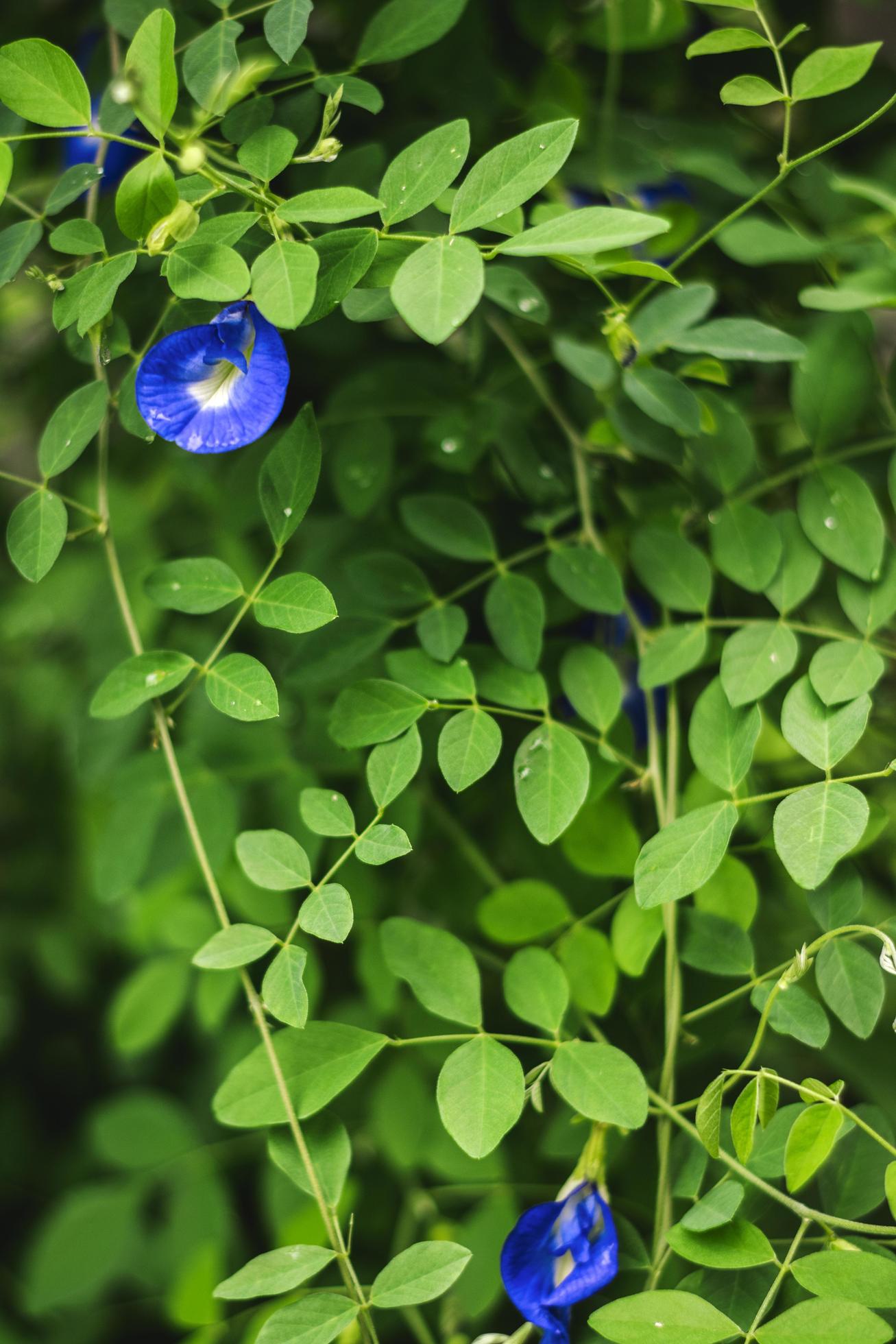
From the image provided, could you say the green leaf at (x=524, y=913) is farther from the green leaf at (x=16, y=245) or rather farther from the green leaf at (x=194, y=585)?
the green leaf at (x=16, y=245)

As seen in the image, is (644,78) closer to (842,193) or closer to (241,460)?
(842,193)

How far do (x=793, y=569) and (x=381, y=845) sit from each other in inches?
11.8

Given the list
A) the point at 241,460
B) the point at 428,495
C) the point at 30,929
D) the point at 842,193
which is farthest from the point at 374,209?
the point at 30,929

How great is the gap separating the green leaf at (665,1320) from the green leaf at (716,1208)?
3 centimetres

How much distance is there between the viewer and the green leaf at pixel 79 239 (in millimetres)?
524

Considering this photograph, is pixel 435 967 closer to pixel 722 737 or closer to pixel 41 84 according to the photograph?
pixel 722 737

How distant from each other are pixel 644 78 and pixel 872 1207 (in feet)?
2.69

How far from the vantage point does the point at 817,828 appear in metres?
0.48

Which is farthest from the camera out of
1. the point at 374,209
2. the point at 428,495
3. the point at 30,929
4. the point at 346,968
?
the point at 30,929

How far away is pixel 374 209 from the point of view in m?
0.48

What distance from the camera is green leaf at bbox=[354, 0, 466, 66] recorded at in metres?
0.62

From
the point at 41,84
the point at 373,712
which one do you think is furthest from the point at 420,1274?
the point at 41,84

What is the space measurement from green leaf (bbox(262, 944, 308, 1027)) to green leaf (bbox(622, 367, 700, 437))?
1.17 feet

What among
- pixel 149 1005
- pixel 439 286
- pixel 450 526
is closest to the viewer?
pixel 439 286
